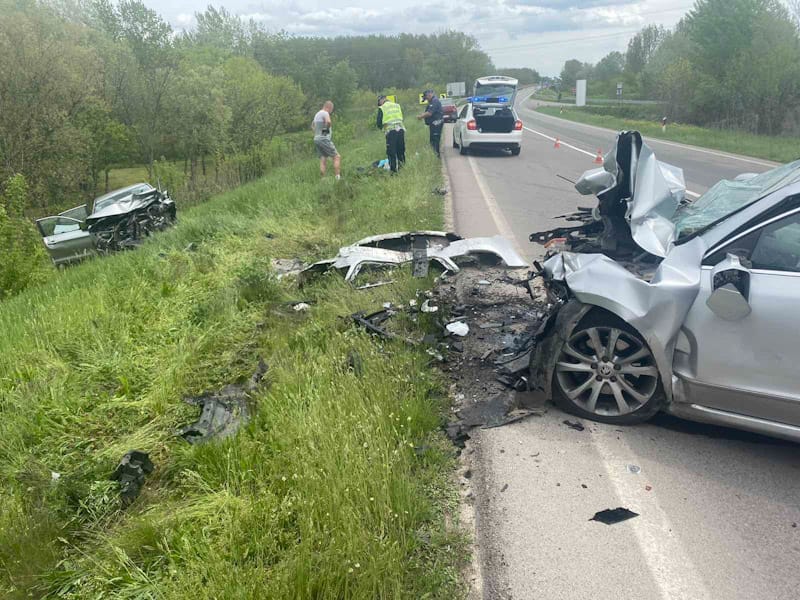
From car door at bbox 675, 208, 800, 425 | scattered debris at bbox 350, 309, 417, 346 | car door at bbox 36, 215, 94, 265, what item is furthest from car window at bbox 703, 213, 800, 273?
car door at bbox 36, 215, 94, 265

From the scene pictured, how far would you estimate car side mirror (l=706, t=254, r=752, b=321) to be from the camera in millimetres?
2890

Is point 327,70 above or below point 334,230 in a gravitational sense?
above

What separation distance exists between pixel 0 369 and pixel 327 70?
76465 mm

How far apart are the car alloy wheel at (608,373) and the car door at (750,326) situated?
0.89ft

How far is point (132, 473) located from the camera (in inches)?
127

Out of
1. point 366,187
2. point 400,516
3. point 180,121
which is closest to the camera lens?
point 400,516

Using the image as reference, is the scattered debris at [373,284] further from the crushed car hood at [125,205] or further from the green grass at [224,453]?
the crushed car hood at [125,205]

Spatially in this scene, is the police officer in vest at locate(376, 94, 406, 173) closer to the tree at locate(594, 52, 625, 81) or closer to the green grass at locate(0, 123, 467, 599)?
the green grass at locate(0, 123, 467, 599)

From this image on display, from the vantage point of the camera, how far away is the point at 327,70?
74312 millimetres

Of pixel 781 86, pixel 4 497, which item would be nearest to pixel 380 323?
pixel 4 497

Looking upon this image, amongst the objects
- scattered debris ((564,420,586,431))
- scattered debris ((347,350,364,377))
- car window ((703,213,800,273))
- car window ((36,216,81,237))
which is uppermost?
car window ((703,213,800,273))

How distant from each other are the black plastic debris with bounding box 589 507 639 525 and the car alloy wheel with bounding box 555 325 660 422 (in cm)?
81

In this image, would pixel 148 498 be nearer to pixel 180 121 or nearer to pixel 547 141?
pixel 547 141

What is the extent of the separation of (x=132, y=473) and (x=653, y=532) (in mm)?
2809
